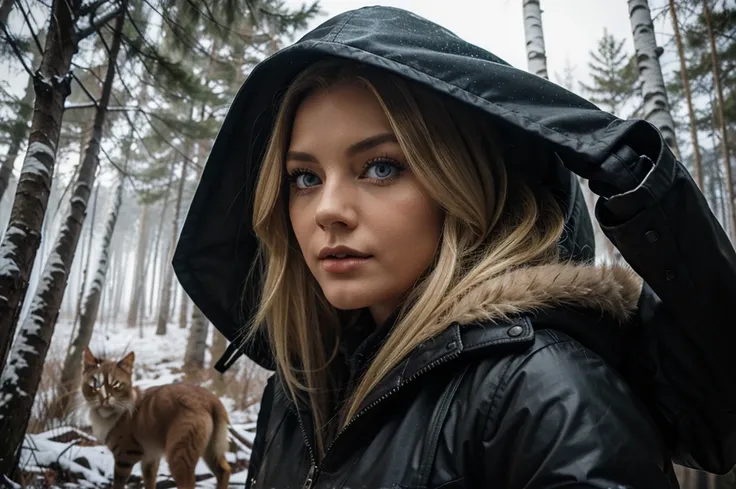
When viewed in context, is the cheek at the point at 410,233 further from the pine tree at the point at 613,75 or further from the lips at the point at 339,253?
the pine tree at the point at 613,75

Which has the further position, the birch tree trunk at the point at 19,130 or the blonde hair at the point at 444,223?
the birch tree trunk at the point at 19,130

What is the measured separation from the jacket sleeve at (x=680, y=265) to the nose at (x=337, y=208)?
18.3 inches

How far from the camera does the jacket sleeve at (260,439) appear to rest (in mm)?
1312

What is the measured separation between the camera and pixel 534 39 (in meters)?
4.05

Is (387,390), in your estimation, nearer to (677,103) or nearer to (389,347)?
(389,347)

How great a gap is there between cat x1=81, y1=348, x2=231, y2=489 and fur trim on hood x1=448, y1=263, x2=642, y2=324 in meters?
1.92

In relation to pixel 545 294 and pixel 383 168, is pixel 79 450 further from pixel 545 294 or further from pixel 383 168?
pixel 545 294

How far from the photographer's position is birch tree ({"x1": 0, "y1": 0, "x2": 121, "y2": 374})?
2016 mm

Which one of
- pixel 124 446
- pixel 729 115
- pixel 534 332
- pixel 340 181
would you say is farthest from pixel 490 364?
pixel 729 115

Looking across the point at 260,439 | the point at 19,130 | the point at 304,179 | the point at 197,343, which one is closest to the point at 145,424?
the point at 260,439

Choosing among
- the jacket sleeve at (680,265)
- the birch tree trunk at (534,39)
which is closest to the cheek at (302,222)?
the jacket sleeve at (680,265)

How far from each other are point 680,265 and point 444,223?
17.4 inches

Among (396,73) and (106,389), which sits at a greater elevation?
(396,73)

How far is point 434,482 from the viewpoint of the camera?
25.8 inches
